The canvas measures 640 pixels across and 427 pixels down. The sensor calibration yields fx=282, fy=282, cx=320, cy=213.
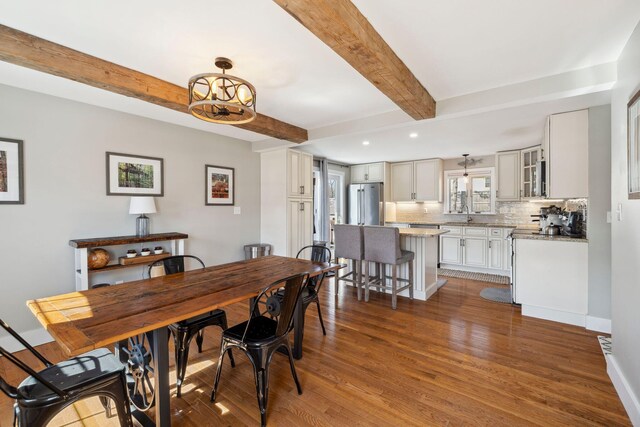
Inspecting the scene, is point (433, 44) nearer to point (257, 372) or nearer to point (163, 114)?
point (257, 372)

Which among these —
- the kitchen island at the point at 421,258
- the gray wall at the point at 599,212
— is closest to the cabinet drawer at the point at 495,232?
the kitchen island at the point at 421,258

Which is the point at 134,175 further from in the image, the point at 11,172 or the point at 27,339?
the point at 27,339

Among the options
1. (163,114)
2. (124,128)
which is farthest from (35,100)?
(163,114)

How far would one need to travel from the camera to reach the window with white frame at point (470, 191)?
5840 mm

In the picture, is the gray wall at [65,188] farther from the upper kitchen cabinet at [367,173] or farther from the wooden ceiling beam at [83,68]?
the upper kitchen cabinet at [367,173]

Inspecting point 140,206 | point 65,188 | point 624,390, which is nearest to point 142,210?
point 140,206

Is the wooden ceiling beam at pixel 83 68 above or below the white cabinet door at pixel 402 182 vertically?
above

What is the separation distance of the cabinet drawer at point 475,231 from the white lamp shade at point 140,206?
535 centimetres

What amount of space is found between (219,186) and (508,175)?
205 inches

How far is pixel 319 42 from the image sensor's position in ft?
6.53

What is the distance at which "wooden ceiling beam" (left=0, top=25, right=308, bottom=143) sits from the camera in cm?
189

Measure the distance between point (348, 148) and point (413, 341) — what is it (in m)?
3.39

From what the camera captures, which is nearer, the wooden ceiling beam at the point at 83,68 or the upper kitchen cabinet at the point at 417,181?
the wooden ceiling beam at the point at 83,68

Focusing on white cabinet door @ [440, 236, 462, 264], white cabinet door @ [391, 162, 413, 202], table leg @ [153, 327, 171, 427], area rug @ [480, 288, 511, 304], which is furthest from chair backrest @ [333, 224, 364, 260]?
white cabinet door @ [391, 162, 413, 202]
